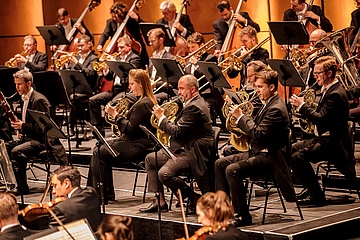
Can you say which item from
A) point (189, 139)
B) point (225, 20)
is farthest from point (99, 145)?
point (225, 20)

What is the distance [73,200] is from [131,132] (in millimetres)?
1910

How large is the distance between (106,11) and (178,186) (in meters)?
6.17

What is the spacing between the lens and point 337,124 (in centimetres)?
717

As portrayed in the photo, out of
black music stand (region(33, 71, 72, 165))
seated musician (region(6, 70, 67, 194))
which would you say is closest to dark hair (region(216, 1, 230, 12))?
black music stand (region(33, 71, 72, 165))

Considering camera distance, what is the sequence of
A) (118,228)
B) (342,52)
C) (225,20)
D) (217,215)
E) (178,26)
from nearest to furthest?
(118,228) < (217,215) < (342,52) < (178,26) < (225,20)

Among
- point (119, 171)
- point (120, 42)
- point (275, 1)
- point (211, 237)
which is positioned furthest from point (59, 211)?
point (275, 1)

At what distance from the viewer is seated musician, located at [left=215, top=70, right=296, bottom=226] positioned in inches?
272

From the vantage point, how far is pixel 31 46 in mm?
11102

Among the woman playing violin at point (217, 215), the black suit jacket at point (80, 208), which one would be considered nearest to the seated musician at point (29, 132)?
the black suit jacket at point (80, 208)

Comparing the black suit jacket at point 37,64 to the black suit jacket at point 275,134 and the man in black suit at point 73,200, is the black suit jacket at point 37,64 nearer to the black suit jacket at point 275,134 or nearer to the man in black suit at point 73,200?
the black suit jacket at point 275,134

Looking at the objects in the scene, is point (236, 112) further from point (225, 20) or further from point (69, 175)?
point (225, 20)

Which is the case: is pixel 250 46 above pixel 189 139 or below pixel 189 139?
above

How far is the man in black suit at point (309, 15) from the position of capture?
Result: 9.73 metres

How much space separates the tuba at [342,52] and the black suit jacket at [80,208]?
111 inches
